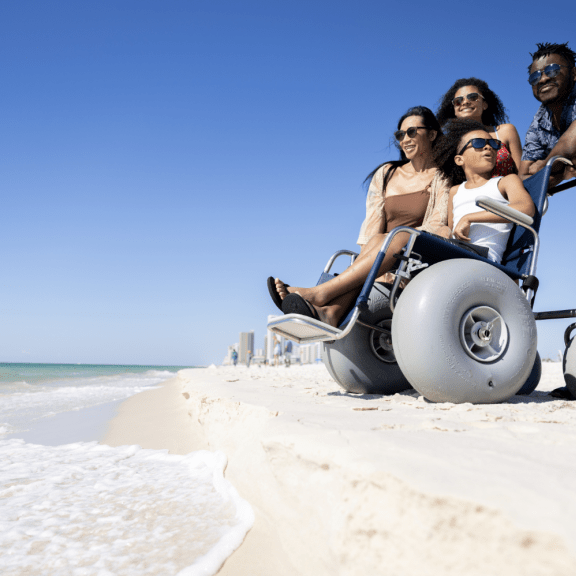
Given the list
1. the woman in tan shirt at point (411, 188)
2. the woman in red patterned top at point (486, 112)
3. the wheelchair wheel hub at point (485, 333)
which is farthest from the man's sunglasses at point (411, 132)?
the wheelchair wheel hub at point (485, 333)

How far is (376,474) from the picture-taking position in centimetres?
100

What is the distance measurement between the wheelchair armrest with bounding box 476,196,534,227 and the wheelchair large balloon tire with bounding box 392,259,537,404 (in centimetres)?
36

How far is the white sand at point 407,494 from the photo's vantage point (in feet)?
2.49

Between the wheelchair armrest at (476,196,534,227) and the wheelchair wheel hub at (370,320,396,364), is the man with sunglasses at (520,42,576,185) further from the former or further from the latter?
the wheelchair wheel hub at (370,320,396,364)

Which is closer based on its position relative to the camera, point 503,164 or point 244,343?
point 503,164

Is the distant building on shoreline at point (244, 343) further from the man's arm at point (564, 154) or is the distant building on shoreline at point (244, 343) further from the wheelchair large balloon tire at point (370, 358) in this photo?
the man's arm at point (564, 154)

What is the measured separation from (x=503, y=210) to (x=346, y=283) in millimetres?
1047

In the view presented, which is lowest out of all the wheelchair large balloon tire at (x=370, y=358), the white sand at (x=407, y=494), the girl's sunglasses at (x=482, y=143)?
the white sand at (x=407, y=494)

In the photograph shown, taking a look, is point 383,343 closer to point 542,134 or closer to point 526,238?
point 526,238

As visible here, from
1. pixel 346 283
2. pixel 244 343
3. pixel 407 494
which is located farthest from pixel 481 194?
pixel 244 343

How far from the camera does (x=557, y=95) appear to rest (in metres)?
2.99

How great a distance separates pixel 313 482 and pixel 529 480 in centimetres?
54

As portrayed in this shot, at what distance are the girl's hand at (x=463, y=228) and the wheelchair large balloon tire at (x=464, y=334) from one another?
47 cm

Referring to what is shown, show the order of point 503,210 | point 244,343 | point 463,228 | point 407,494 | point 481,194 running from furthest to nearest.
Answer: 1. point 244,343
2. point 481,194
3. point 463,228
4. point 503,210
5. point 407,494
